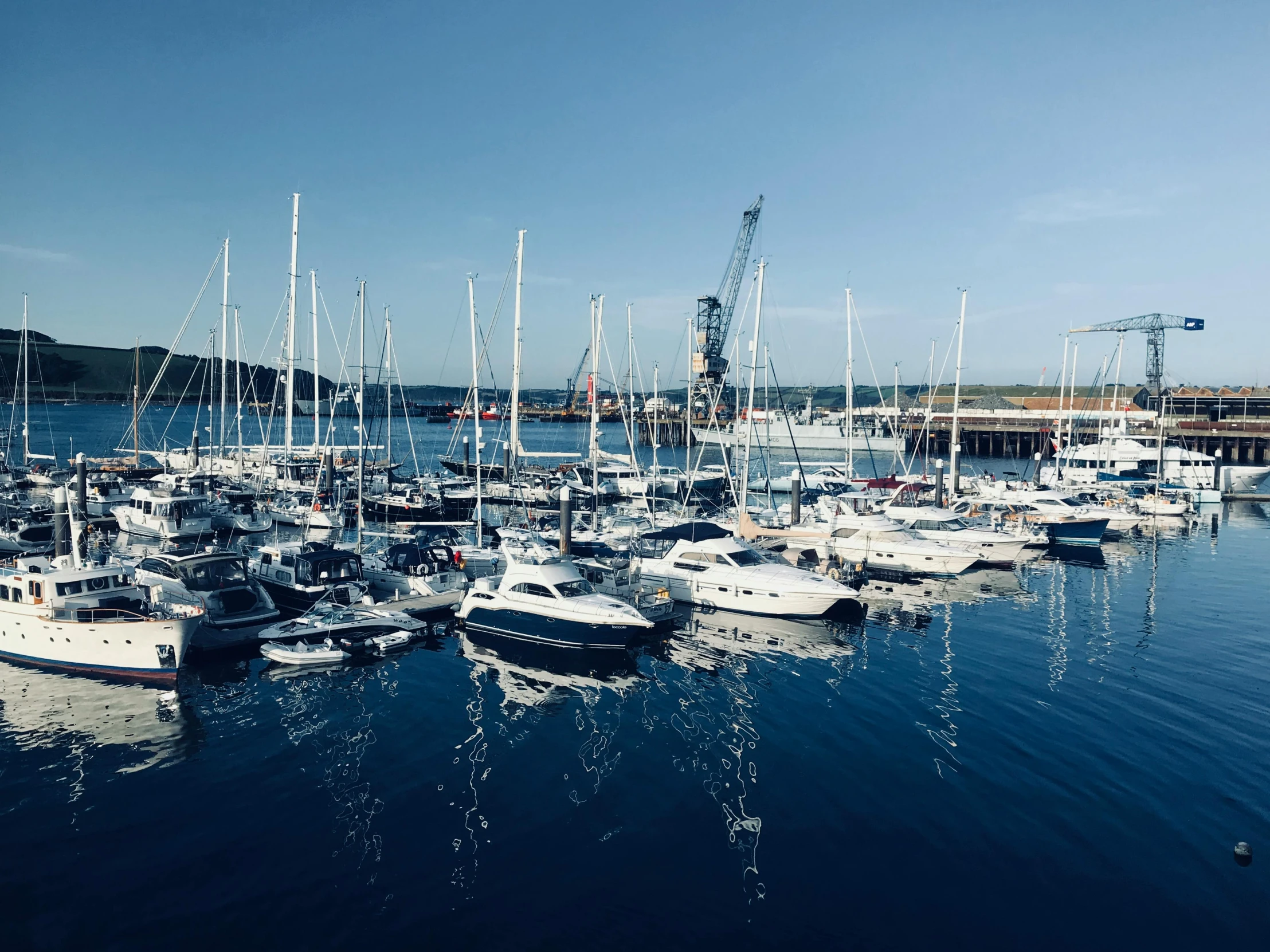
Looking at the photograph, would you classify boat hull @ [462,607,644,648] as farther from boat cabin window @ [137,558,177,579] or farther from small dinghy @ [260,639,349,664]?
boat cabin window @ [137,558,177,579]

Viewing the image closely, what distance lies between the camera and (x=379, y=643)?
26.6m

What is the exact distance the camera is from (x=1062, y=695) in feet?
74.7

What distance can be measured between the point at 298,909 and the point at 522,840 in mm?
4018

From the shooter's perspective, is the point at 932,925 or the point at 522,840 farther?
the point at 522,840

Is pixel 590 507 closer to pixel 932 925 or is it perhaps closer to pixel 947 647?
pixel 947 647

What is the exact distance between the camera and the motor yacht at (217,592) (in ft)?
87.3

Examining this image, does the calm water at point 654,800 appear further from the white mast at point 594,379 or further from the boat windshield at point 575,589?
the white mast at point 594,379

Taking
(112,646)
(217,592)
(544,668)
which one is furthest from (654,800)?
(217,592)

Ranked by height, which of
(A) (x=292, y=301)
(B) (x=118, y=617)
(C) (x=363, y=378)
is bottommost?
(B) (x=118, y=617)

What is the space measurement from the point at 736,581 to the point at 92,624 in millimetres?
22158

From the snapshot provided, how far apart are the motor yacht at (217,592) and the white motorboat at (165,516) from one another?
62.0 ft

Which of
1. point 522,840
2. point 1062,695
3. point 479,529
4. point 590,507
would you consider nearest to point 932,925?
point 522,840

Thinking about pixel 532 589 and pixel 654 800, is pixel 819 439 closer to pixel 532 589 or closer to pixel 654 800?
pixel 532 589

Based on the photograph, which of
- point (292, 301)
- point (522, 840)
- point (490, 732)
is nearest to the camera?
point (522, 840)
